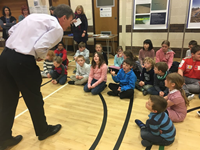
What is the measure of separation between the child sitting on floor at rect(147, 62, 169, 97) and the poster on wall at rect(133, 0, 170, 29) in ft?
9.61

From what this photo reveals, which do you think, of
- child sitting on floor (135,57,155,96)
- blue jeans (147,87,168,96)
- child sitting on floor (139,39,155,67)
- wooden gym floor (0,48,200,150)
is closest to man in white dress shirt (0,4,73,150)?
wooden gym floor (0,48,200,150)

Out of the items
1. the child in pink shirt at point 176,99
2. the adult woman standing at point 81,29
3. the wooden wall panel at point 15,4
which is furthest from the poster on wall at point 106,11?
the child in pink shirt at point 176,99

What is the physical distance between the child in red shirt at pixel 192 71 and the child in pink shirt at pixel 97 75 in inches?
58.9

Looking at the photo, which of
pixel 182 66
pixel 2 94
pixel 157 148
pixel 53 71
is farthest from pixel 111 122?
pixel 53 71

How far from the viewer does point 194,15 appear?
459 centimetres

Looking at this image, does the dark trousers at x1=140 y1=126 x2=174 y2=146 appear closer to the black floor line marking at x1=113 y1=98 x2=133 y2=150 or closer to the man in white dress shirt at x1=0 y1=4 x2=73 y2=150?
the black floor line marking at x1=113 y1=98 x2=133 y2=150

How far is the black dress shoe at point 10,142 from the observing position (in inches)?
70.0

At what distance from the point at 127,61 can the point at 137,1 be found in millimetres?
3141

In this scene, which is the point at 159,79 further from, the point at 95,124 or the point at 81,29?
the point at 81,29

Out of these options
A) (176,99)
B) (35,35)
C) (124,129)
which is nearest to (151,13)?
(176,99)

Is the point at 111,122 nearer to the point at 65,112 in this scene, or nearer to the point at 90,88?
the point at 65,112

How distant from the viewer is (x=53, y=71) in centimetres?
376

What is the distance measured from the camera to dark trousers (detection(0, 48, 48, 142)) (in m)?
1.46

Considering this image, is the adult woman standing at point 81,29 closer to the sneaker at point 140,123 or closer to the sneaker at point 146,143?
the sneaker at point 140,123
